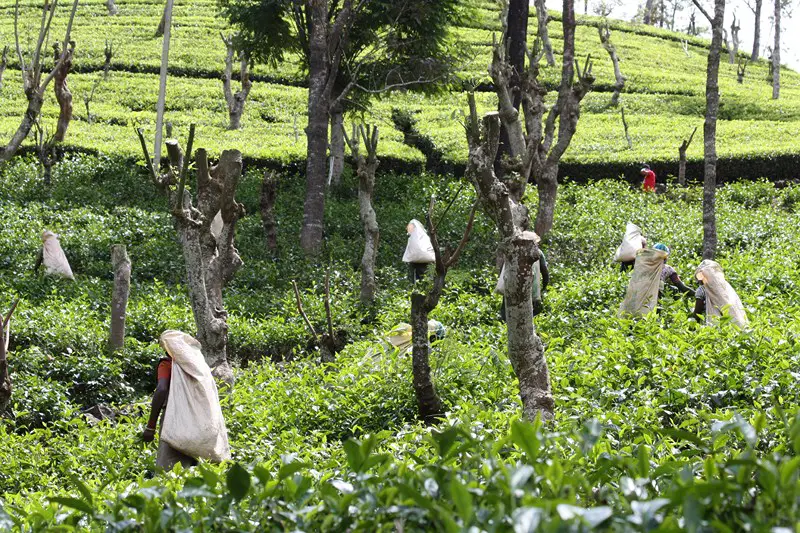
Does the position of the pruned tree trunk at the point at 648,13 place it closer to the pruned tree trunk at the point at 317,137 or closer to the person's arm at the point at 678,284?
the pruned tree trunk at the point at 317,137

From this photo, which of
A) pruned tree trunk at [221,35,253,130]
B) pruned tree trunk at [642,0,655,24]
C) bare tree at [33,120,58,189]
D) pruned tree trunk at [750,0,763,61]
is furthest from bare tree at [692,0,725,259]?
pruned tree trunk at [642,0,655,24]

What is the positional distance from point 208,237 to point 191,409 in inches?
142

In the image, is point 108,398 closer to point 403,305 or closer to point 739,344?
point 403,305

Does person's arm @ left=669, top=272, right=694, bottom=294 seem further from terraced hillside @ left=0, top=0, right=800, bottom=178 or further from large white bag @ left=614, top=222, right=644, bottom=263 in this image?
terraced hillside @ left=0, top=0, right=800, bottom=178

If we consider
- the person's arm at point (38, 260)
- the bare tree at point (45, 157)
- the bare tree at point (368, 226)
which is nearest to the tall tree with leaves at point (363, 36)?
the bare tree at point (368, 226)

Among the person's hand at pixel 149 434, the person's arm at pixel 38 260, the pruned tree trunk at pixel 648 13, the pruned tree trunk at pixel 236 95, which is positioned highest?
the pruned tree trunk at pixel 648 13

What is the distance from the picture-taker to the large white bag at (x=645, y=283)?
34.8 ft

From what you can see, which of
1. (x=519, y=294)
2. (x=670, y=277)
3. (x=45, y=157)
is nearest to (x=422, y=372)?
(x=519, y=294)

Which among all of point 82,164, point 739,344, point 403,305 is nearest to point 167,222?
point 82,164

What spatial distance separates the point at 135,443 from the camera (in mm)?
7520

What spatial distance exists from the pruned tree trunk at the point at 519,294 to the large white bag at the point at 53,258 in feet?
28.9

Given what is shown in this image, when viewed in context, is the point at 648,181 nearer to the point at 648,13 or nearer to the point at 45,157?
the point at 45,157

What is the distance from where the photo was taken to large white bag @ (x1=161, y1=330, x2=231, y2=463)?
22.3ft

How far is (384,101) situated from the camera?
29.2 metres
